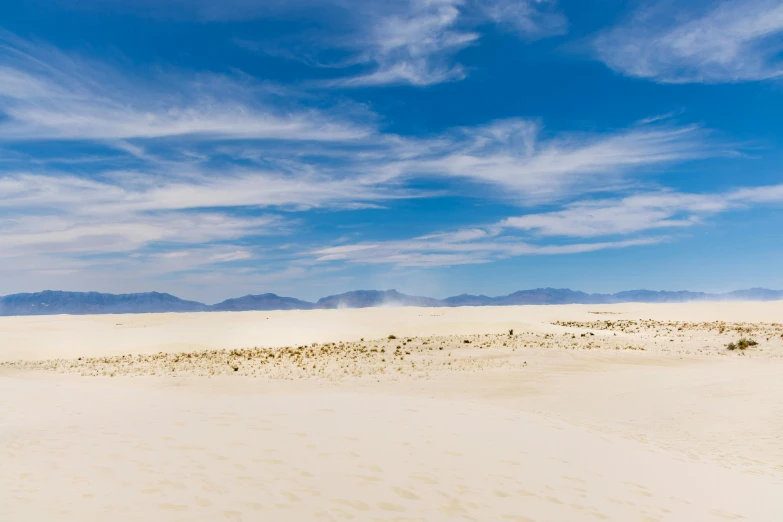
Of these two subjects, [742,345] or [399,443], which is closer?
[399,443]

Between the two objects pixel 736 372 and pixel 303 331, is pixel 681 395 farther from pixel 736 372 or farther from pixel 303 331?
pixel 303 331

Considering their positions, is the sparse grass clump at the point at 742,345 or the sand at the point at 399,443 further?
the sparse grass clump at the point at 742,345

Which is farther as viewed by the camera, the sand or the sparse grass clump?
the sparse grass clump

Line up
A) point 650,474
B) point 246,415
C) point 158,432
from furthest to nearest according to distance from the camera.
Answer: point 246,415
point 158,432
point 650,474

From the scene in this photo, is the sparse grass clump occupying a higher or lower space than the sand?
higher

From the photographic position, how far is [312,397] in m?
16.2

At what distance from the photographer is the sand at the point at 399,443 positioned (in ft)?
25.1

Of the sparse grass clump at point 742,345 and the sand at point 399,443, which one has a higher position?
the sparse grass clump at point 742,345

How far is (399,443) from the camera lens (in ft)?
34.9

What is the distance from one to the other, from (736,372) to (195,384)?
23.4 m

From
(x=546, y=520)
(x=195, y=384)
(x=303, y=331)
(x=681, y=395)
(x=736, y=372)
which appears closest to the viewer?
(x=546, y=520)

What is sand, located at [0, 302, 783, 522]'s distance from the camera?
7.64m

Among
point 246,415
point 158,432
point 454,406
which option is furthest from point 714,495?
point 158,432

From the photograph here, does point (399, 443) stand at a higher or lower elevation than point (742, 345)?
lower
